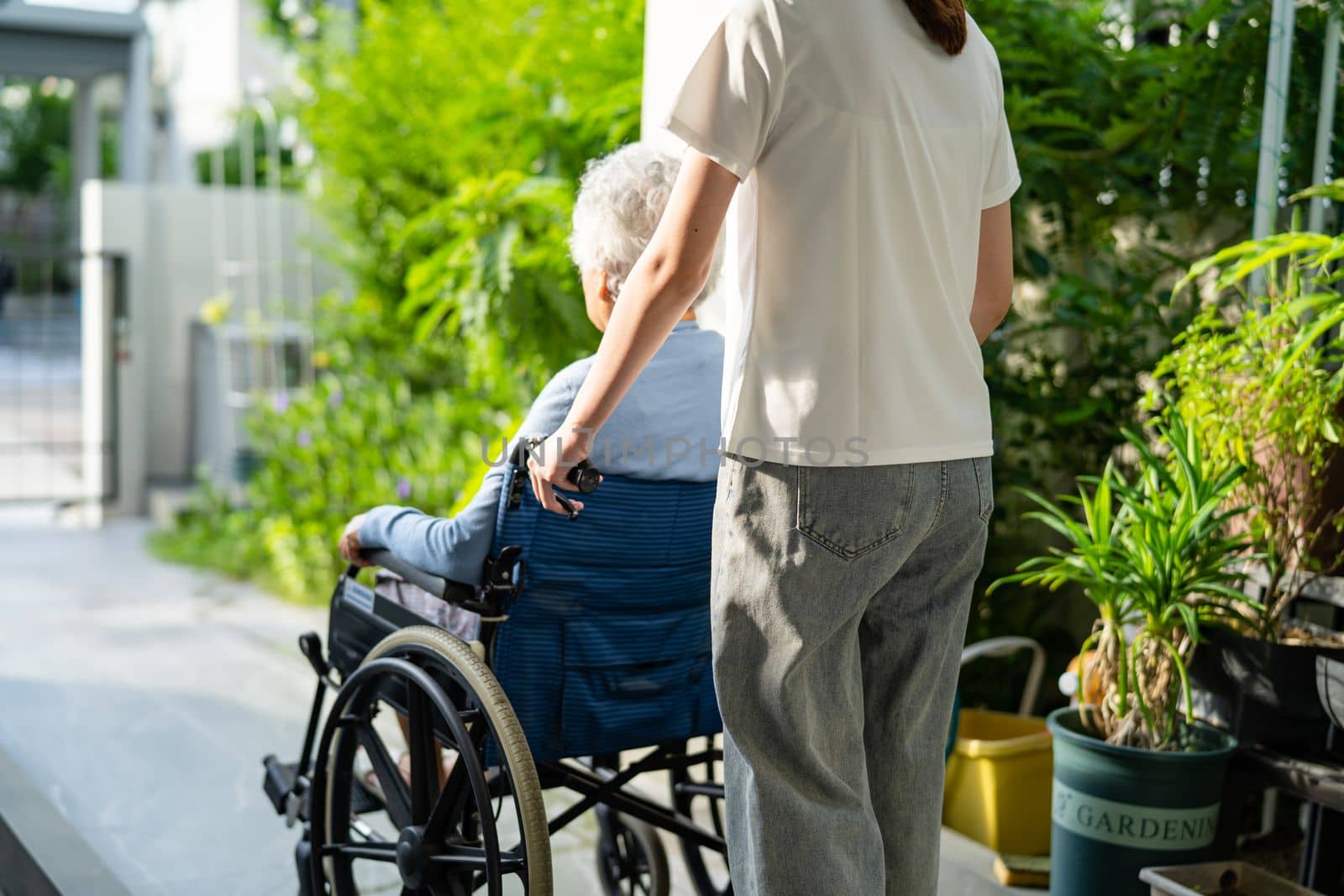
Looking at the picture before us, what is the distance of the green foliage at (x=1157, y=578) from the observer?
1949 millimetres

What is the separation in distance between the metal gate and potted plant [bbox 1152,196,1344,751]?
5802mm

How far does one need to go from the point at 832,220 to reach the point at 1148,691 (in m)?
1.11

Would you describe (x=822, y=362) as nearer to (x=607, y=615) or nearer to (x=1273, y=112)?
(x=607, y=615)

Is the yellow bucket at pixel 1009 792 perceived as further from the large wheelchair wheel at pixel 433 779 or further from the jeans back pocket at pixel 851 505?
the jeans back pocket at pixel 851 505

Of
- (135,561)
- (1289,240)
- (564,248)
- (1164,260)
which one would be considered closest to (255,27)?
(135,561)

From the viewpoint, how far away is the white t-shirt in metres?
1.26

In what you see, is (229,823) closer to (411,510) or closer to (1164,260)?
(411,510)

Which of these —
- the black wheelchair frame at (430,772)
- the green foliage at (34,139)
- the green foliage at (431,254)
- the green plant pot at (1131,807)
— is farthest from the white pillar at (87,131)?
the green foliage at (34,139)

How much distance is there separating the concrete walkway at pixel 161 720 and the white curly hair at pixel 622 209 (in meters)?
1.25

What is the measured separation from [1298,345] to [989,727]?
1143 millimetres

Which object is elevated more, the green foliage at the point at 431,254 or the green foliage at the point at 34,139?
the green foliage at the point at 34,139

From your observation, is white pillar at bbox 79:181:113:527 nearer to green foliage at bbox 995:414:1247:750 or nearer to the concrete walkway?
the concrete walkway

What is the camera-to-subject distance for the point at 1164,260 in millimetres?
3092

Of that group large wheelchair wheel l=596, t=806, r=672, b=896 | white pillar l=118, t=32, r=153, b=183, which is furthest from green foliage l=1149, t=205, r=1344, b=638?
white pillar l=118, t=32, r=153, b=183
